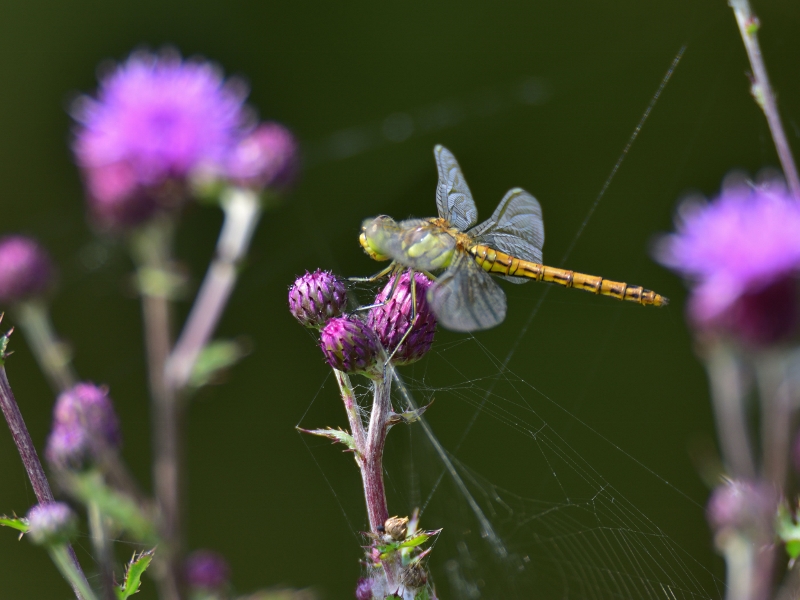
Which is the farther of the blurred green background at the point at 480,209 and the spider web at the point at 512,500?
the blurred green background at the point at 480,209

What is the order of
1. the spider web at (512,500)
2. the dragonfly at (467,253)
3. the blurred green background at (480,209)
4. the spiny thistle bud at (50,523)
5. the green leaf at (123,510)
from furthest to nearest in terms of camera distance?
1. the blurred green background at (480,209)
2. the spider web at (512,500)
3. the dragonfly at (467,253)
4. the spiny thistle bud at (50,523)
5. the green leaf at (123,510)

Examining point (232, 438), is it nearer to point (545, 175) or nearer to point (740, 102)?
point (545, 175)

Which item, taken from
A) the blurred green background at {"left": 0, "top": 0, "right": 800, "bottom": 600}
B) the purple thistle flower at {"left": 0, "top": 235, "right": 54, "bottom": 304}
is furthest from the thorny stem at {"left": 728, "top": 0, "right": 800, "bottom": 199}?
the blurred green background at {"left": 0, "top": 0, "right": 800, "bottom": 600}

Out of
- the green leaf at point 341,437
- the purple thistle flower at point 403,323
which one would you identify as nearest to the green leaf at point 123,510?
the green leaf at point 341,437

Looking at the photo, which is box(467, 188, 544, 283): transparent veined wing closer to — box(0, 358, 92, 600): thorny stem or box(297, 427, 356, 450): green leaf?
box(297, 427, 356, 450): green leaf

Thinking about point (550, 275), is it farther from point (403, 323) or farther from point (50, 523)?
point (50, 523)

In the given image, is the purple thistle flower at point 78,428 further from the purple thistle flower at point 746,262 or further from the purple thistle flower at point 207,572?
the purple thistle flower at point 746,262
